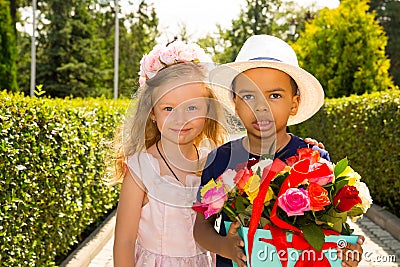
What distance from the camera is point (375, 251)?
6.47m

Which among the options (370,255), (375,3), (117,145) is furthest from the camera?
(375,3)

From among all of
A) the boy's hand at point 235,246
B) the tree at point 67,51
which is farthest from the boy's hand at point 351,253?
the tree at point 67,51

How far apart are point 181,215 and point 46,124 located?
213 centimetres

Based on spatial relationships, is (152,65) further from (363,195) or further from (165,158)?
(363,195)

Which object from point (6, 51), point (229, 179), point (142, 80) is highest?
point (142, 80)

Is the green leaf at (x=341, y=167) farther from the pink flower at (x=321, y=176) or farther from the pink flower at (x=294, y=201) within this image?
the pink flower at (x=294, y=201)

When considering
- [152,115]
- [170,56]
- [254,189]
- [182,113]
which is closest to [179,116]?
[182,113]

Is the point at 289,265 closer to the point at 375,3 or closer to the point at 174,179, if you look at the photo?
the point at 174,179

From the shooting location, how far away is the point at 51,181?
4.90 meters

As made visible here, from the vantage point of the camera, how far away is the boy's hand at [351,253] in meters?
2.17

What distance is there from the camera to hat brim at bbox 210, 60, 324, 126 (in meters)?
2.62

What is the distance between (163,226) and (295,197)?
1010 millimetres

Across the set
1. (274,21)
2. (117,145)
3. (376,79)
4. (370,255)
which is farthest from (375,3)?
(117,145)

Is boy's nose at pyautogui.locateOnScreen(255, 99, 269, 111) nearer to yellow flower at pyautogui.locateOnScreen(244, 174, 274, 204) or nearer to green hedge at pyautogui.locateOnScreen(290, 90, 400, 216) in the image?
yellow flower at pyautogui.locateOnScreen(244, 174, 274, 204)
